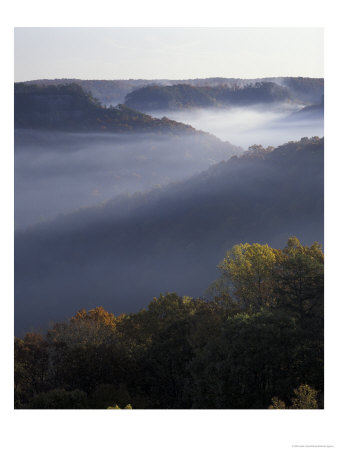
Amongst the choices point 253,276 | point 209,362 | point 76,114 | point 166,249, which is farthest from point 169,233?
point 209,362

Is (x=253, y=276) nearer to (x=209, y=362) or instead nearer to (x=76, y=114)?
(x=209, y=362)

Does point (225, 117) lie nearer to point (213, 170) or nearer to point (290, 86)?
point (290, 86)

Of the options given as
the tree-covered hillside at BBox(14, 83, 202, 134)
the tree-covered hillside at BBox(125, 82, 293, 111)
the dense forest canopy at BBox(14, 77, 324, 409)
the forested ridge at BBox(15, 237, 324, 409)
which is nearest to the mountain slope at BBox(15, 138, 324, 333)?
the dense forest canopy at BBox(14, 77, 324, 409)

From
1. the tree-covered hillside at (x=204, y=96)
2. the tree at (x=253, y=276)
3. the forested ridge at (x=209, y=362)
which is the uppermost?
the tree-covered hillside at (x=204, y=96)

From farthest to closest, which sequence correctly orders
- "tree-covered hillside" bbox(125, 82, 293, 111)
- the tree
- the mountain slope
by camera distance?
the mountain slope, "tree-covered hillside" bbox(125, 82, 293, 111), the tree

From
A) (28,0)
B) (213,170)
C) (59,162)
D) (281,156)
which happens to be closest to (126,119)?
(59,162)

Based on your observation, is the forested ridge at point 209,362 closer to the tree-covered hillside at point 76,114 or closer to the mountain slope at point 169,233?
the mountain slope at point 169,233

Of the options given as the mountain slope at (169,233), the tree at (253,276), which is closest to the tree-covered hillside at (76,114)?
the mountain slope at (169,233)

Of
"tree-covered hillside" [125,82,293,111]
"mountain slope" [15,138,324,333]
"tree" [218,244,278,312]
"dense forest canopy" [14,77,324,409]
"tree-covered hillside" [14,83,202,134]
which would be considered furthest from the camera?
"mountain slope" [15,138,324,333]

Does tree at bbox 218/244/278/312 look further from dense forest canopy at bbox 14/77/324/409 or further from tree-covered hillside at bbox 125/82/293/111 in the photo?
tree-covered hillside at bbox 125/82/293/111
